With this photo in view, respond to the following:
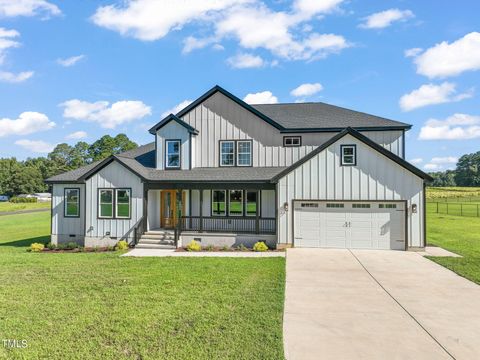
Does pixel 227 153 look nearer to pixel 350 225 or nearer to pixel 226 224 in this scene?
pixel 226 224

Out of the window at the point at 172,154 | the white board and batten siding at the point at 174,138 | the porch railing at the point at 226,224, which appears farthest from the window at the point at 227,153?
the porch railing at the point at 226,224

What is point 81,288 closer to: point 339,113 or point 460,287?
point 460,287

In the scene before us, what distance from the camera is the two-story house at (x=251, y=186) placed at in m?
13.9

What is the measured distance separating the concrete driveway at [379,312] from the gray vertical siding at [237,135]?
7.56 m

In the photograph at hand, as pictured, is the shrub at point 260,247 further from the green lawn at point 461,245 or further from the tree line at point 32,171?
the tree line at point 32,171

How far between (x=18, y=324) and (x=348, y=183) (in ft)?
41.8

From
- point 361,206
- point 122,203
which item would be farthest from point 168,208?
point 361,206

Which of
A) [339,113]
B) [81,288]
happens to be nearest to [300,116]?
[339,113]

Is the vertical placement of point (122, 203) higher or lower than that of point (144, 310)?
higher

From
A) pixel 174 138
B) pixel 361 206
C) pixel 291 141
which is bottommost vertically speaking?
pixel 361 206

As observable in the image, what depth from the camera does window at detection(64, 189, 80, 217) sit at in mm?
16625

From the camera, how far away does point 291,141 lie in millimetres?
17312

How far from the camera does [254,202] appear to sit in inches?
650

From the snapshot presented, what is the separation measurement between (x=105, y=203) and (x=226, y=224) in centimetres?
646
